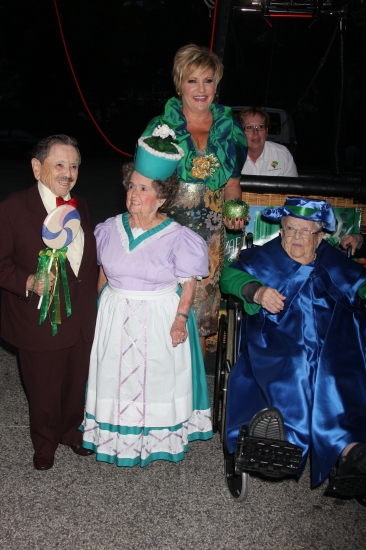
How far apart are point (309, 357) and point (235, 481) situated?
0.78 m

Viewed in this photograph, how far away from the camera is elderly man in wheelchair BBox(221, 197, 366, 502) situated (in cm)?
289

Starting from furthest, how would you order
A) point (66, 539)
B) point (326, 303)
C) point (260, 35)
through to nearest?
point (260, 35) → point (326, 303) → point (66, 539)

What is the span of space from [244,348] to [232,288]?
352 millimetres

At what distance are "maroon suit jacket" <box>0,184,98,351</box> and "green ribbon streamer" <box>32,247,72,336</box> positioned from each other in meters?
0.06

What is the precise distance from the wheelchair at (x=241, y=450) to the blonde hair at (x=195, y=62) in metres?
1.35

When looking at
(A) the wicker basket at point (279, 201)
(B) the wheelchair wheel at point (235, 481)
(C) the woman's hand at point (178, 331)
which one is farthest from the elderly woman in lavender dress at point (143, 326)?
(A) the wicker basket at point (279, 201)

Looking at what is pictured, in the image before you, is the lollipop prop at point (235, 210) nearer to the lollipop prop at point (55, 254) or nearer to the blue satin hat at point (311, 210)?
the blue satin hat at point (311, 210)

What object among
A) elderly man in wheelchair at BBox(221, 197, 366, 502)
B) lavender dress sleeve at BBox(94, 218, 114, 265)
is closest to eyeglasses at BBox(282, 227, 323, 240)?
elderly man in wheelchair at BBox(221, 197, 366, 502)

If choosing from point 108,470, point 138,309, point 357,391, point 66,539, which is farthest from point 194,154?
point 66,539

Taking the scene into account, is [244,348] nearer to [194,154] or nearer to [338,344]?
[338,344]

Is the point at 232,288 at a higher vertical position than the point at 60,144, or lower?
lower

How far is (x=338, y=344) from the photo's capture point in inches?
129

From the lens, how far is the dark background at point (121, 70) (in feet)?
89.2

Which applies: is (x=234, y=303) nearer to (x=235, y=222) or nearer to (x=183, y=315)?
(x=183, y=315)
